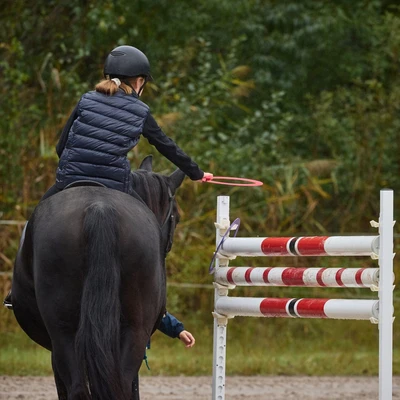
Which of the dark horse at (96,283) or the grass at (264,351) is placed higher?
the dark horse at (96,283)

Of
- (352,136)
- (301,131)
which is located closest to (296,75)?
(301,131)

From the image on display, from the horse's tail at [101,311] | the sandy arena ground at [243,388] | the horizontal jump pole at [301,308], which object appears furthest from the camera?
the sandy arena ground at [243,388]

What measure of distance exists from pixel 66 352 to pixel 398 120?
44.8 ft

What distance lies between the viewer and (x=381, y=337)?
5.29 m

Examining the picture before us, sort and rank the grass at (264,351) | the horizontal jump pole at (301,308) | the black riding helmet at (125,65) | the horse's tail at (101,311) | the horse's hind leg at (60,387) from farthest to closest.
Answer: the grass at (264,351) → the black riding helmet at (125,65) → the horizontal jump pole at (301,308) → the horse's hind leg at (60,387) → the horse's tail at (101,311)

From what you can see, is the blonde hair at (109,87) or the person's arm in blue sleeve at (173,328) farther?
the person's arm in blue sleeve at (173,328)

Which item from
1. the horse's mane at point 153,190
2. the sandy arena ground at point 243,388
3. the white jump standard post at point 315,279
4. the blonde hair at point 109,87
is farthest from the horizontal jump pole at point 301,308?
the sandy arena ground at point 243,388

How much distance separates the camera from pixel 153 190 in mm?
6059

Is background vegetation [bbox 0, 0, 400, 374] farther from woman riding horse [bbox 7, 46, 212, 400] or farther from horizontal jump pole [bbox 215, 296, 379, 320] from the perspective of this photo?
woman riding horse [bbox 7, 46, 212, 400]

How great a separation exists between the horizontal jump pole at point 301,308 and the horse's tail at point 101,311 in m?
1.38

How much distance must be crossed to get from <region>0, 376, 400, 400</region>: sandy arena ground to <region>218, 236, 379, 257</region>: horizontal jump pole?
2.65m

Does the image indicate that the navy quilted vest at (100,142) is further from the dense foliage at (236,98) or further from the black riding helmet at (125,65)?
the dense foliage at (236,98)

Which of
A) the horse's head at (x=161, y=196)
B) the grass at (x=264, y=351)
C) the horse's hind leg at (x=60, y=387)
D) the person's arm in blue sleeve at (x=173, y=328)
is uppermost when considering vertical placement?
the horse's head at (x=161, y=196)

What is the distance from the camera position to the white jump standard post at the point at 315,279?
5.39 meters
